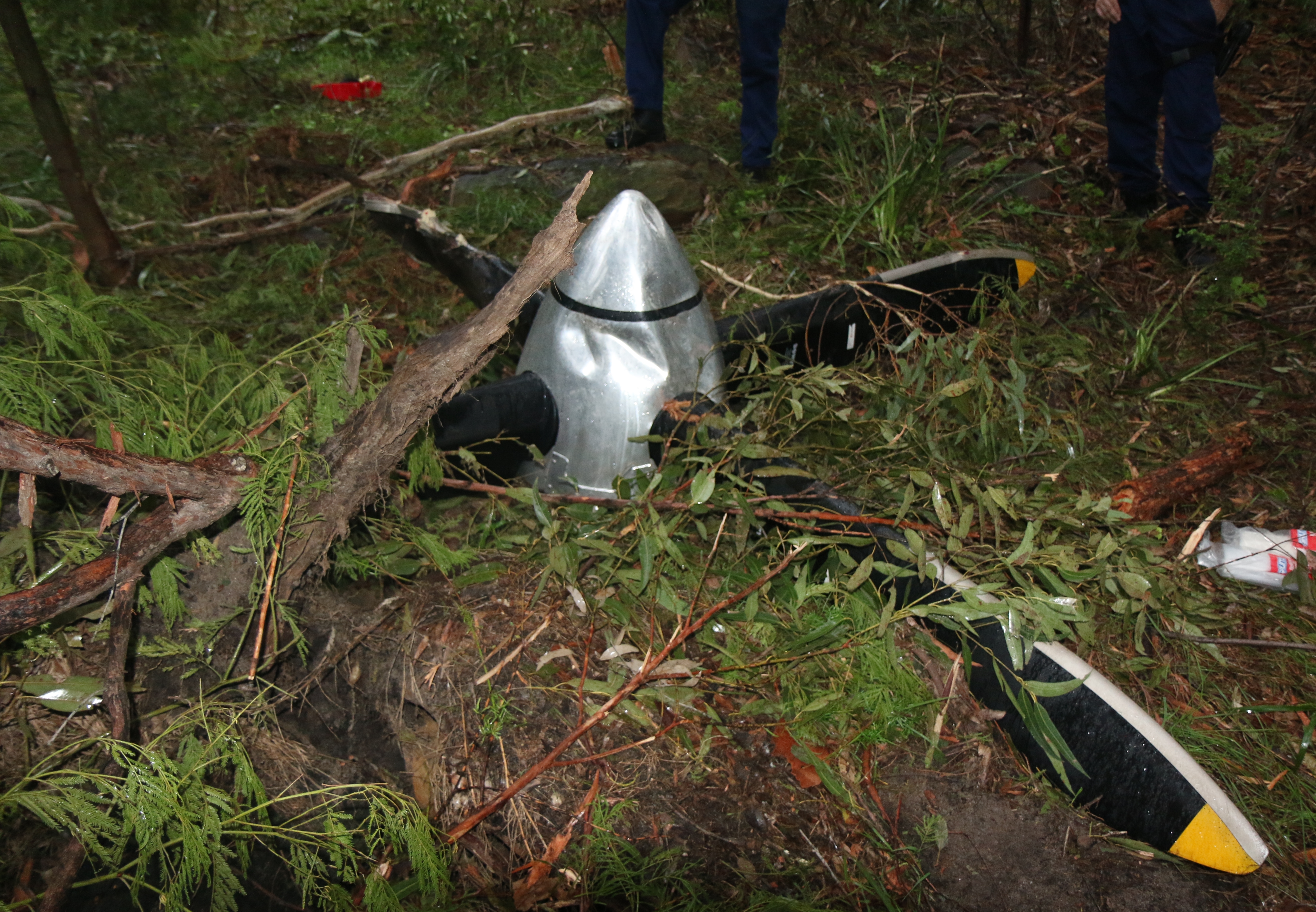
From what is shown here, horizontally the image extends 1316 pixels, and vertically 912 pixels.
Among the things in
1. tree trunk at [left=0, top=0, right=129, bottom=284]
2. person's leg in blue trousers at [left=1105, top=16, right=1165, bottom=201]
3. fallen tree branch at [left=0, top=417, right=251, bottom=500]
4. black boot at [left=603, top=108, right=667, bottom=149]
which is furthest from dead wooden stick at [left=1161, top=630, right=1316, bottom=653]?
tree trunk at [left=0, top=0, right=129, bottom=284]

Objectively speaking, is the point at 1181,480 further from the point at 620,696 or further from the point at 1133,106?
the point at 1133,106

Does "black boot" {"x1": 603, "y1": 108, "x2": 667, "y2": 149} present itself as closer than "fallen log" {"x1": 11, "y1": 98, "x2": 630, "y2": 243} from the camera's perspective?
No

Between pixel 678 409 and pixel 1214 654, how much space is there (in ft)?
5.46

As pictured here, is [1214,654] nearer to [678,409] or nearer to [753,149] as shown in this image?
[678,409]

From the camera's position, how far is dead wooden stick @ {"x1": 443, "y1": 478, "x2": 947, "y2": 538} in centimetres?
210

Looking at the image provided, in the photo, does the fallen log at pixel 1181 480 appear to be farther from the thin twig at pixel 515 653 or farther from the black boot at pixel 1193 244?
the thin twig at pixel 515 653

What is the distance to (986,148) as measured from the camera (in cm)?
493

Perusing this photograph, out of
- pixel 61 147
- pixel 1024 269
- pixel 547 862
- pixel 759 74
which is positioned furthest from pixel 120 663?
pixel 759 74

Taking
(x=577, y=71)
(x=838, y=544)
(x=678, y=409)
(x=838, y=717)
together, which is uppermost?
(x=577, y=71)

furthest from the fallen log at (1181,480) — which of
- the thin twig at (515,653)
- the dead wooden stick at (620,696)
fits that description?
the thin twig at (515,653)

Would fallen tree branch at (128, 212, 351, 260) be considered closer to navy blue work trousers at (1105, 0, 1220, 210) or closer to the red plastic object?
the red plastic object

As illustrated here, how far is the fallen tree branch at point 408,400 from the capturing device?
186 cm

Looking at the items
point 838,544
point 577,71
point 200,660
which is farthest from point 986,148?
point 200,660

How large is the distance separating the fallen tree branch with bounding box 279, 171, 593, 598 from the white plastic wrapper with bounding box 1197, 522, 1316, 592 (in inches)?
85.6
